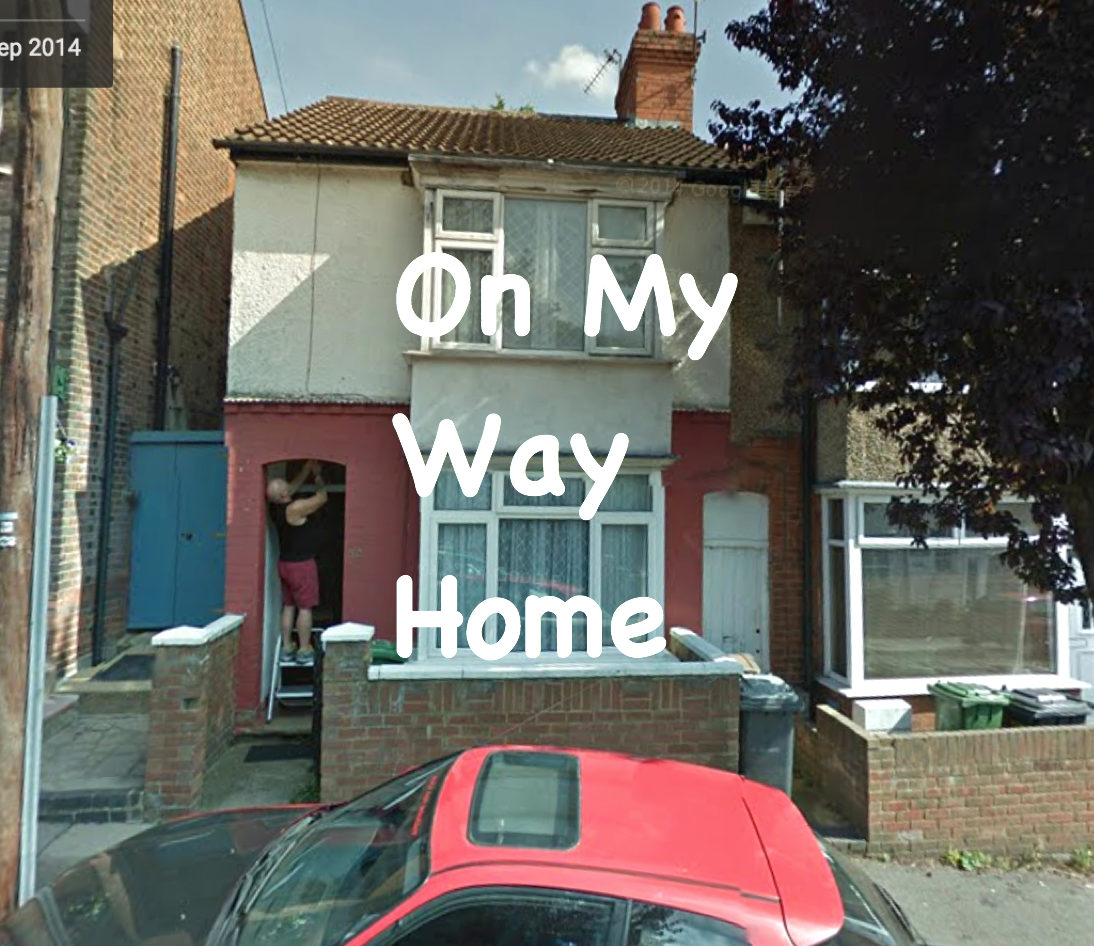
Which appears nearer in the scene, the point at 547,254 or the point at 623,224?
the point at 547,254

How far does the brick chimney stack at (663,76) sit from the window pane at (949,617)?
294 inches

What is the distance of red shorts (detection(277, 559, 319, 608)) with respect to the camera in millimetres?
6621

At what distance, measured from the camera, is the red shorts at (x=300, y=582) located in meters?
6.62

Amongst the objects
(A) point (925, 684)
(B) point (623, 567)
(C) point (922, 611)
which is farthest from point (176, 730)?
(C) point (922, 611)

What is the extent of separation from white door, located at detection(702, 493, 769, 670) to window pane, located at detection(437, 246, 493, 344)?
10.2 ft

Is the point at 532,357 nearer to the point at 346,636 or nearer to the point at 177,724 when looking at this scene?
the point at 346,636

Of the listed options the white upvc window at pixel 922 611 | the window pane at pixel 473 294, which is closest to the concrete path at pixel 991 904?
the white upvc window at pixel 922 611

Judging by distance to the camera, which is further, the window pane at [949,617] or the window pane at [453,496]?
the window pane at [949,617]

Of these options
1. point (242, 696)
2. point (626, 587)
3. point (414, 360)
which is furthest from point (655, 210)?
point (242, 696)

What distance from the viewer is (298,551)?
669 centimetres

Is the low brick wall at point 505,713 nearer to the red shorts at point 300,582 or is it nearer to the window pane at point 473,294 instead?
the red shorts at point 300,582

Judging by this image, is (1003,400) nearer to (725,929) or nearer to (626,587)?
(725,929)

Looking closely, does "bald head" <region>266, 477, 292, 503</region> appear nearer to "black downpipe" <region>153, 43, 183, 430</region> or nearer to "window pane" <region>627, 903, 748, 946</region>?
"black downpipe" <region>153, 43, 183, 430</region>

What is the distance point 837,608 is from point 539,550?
128 inches
